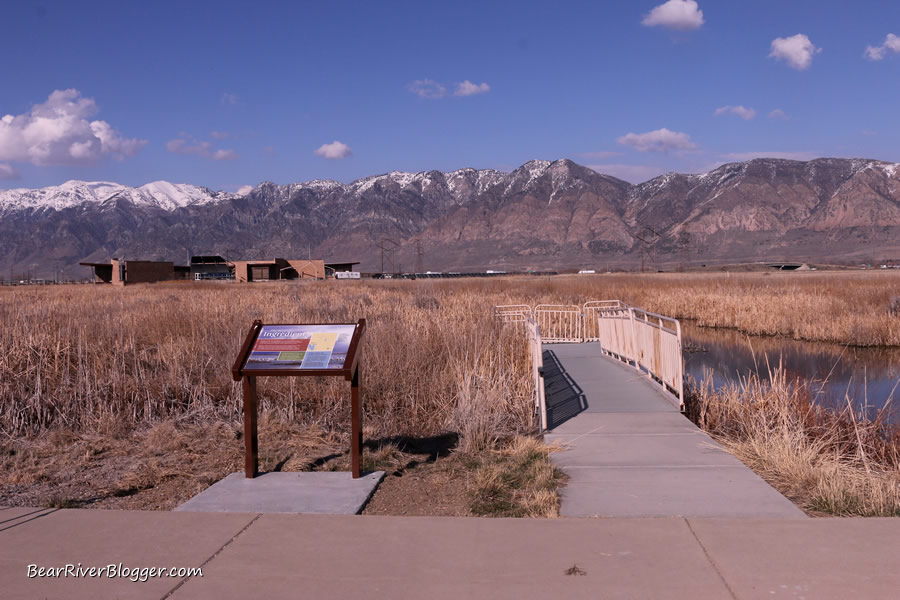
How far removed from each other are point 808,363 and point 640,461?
49.8 ft

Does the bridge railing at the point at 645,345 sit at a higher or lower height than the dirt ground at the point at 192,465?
higher

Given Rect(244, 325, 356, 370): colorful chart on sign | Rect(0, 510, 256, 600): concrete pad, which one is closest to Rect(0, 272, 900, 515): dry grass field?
Rect(0, 510, 256, 600): concrete pad

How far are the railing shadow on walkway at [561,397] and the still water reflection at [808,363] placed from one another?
3287mm

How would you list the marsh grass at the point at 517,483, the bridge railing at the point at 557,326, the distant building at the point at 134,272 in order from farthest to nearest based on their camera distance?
the distant building at the point at 134,272 < the bridge railing at the point at 557,326 < the marsh grass at the point at 517,483

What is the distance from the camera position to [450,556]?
5266 millimetres

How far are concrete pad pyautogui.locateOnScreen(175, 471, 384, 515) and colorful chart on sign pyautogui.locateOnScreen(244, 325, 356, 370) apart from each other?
1055 millimetres

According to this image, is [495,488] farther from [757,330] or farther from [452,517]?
[757,330]

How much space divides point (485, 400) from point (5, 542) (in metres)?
5.43

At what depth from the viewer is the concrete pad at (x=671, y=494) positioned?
6.25 metres

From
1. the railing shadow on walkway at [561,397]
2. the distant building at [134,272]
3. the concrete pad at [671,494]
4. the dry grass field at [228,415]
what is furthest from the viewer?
the distant building at [134,272]

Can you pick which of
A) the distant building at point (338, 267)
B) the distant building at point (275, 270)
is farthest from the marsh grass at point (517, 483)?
the distant building at point (338, 267)

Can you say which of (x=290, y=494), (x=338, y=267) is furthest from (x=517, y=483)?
(x=338, y=267)

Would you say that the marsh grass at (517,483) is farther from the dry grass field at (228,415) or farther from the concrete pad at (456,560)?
the concrete pad at (456,560)

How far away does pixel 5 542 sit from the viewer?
560 cm
